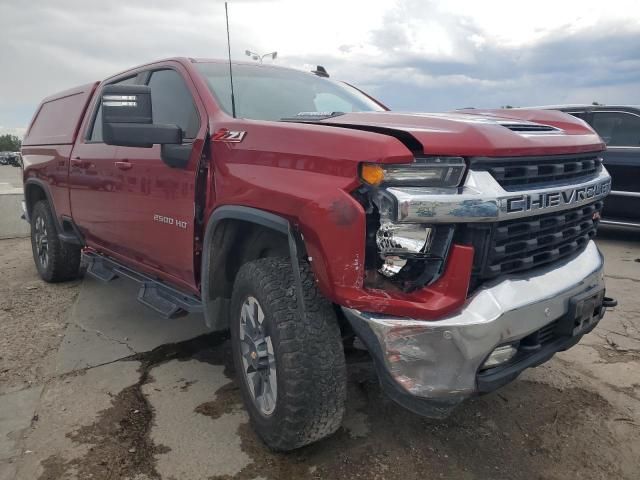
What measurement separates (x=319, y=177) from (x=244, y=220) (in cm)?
58

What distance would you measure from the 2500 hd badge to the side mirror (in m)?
1.81

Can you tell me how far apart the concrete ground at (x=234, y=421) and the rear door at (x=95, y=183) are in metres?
0.85

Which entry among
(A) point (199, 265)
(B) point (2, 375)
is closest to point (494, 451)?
(A) point (199, 265)

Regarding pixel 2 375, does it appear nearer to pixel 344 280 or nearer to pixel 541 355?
pixel 344 280

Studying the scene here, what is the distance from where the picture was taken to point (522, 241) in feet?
7.22

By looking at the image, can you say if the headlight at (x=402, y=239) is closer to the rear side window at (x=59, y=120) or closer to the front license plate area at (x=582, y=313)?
the front license plate area at (x=582, y=313)

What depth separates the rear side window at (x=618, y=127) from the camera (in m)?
6.72

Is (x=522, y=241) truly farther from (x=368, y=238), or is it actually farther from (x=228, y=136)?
(x=228, y=136)

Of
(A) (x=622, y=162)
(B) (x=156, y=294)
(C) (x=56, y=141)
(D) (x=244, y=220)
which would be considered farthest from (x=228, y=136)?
(A) (x=622, y=162)

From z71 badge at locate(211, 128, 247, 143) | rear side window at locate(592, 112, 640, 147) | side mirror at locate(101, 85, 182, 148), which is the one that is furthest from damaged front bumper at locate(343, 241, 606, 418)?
rear side window at locate(592, 112, 640, 147)

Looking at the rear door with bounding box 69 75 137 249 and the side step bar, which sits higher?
the rear door with bounding box 69 75 137 249

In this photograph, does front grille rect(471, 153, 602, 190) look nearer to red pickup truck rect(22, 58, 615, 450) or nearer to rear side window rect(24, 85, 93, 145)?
red pickup truck rect(22, 58, 615, 450)

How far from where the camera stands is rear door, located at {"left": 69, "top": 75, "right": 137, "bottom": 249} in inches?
153

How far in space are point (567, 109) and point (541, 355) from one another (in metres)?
6.01
